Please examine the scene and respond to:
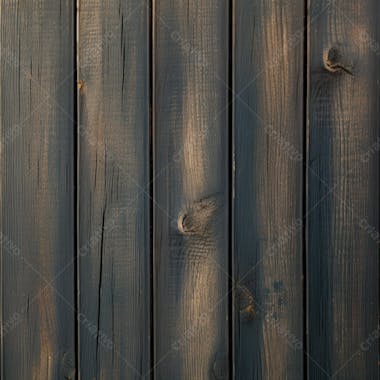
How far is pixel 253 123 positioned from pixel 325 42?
9.5 inches

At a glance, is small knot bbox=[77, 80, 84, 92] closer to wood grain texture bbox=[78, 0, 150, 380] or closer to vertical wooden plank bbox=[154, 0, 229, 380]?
wood grain texture bbox=[78, 0, 150, 380]

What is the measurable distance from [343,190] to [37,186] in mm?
704

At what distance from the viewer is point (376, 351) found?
4.77ft

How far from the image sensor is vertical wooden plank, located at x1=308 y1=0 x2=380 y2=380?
4.73 ft

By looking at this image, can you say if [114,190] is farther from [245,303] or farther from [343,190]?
[343,190]

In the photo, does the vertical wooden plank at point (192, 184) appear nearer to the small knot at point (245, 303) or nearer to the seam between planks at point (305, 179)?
the small knot at point (245, 303)

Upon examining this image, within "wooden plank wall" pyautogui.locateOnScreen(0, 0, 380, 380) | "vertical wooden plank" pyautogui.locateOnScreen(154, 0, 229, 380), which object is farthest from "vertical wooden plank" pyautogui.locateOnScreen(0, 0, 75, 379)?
"vertical wooden plank" pyautogui.locateOnScreen(154, 0, 229, 380)

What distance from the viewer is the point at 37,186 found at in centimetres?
151

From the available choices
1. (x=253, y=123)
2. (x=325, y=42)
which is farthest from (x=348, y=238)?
(x=325, y=42)

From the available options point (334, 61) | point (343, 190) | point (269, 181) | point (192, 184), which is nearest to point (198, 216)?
point (192, 184)

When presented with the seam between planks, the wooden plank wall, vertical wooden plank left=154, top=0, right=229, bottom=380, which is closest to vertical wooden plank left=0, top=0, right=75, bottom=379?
the wooden plank wall

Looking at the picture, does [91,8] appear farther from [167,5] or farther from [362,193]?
[362,193]

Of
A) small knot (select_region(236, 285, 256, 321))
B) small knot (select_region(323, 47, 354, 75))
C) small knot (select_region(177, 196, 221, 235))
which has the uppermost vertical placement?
small knot (select_region(323, 47, 354, 75))

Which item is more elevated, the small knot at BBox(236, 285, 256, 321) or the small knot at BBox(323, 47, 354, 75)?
the small knot at BBox(323, 47, 354, 75)
